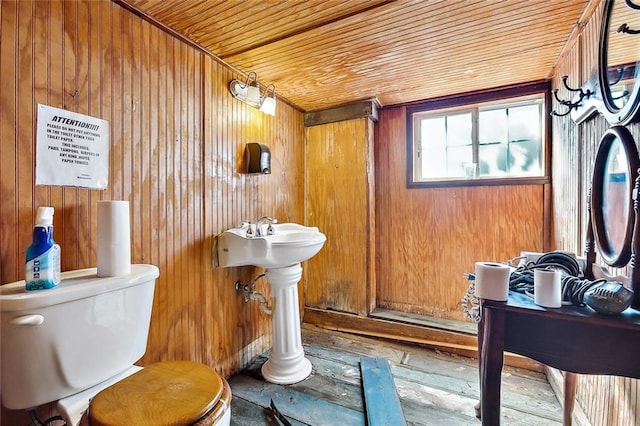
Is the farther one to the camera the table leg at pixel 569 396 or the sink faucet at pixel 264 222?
the sink faucet at pixel 264 222

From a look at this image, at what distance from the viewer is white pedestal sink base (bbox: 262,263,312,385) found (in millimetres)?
1726

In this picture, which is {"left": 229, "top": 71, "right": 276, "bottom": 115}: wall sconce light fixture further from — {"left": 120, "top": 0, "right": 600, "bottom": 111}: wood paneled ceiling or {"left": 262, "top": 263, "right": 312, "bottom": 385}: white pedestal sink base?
{"left": 262, "top": 263, "right": 312, "bottom": 385}: white pedestal sink base

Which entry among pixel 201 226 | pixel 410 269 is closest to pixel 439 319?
pixel 410 269

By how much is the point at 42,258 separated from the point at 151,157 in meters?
0.63

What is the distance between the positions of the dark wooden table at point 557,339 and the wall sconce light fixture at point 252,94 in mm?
1758

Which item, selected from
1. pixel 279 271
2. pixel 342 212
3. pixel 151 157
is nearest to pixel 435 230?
pixel 342 212

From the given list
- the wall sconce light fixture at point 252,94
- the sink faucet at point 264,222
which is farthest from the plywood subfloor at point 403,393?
the wall sconce light fixture at point 252,94

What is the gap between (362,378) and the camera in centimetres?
171

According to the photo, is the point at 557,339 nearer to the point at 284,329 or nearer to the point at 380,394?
the point at 380,394

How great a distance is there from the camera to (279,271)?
5.66 ft

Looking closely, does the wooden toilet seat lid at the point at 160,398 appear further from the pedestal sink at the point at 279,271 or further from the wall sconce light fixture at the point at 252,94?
the wall sconce light fixture at the point at 252,94

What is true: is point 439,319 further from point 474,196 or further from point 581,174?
point 581,174

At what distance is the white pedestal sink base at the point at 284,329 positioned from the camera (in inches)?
67.9

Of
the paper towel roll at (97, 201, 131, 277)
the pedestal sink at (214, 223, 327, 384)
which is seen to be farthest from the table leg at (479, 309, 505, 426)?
the paper towel roll at (97, 201, 131, 277)
